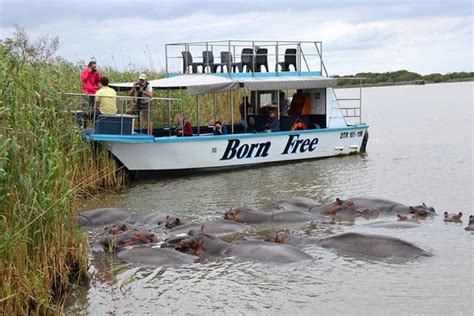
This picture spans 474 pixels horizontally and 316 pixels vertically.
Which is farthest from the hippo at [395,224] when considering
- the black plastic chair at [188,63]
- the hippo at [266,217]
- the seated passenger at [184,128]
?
the black plastic chair at [188,63]

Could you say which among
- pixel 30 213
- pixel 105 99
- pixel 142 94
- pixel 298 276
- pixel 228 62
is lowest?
pixel 298 276

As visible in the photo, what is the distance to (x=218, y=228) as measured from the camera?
11.8 meters

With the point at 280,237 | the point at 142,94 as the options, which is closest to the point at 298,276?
the point at 280,237

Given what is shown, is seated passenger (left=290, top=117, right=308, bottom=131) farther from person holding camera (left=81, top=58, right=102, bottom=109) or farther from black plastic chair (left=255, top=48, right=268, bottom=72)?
person holding camera (left=81, top=58, right=102, bottom=109)

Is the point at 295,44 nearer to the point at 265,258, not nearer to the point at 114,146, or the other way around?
the point at 114,146

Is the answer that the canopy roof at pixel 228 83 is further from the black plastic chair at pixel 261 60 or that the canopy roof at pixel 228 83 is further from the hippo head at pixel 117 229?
the hippo head at pixel 117 229

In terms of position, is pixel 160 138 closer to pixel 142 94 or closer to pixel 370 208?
pixel 142 94

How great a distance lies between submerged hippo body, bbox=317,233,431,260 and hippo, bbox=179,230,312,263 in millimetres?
709

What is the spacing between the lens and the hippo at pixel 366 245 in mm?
10016

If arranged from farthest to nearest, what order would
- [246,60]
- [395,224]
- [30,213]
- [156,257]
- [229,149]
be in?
[246,60], [229,149], [395,224], [156,257], [30,213]

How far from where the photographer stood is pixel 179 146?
17844 millimetres

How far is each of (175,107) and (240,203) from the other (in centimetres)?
649

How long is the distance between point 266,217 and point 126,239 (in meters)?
2.77

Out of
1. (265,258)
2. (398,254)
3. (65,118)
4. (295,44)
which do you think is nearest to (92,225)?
(65,118)
